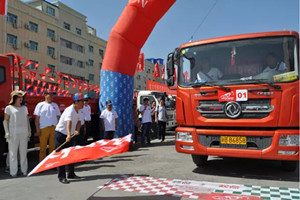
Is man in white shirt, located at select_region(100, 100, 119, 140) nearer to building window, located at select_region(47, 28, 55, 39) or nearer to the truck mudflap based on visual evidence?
the truck mudflap

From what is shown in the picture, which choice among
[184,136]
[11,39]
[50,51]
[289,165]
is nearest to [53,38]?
[50,51]

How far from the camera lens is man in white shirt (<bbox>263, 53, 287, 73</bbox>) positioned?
4.96m

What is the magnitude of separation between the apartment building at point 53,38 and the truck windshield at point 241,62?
83.4 feet

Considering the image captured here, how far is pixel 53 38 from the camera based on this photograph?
33.2 m

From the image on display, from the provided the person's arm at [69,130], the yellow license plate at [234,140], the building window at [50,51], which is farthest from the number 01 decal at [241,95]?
the building window at [50,51]

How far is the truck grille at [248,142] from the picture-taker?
4855 millimetres

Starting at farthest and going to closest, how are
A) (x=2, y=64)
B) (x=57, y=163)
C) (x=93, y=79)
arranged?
1. (x=93, y=79)
2. (x=2, y=64)
3. (x=57, y=163)

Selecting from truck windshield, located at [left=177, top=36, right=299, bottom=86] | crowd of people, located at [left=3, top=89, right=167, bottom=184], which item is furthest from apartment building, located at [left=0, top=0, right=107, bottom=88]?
truck windshield, located at [left=177, top=36, right=299, bottom=86]

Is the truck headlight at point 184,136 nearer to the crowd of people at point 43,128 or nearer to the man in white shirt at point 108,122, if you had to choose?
the crowd of people at point 43,128

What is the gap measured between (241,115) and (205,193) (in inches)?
63.1

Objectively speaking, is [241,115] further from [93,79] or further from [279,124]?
[93,79]

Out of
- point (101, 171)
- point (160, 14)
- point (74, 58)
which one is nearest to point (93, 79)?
point (74, 58)

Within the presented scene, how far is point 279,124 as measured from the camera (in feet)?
15.7

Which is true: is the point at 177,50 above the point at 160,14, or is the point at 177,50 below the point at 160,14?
below
